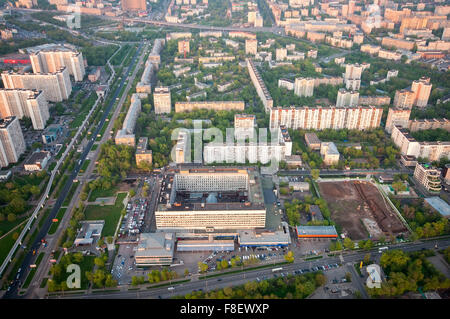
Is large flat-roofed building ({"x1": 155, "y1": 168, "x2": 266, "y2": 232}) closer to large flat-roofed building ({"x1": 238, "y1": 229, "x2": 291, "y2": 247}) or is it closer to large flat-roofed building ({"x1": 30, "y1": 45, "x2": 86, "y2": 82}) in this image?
large flat-roofed building ({"x1": 238, "y1": 229, "x2": 291, "y2": 247})

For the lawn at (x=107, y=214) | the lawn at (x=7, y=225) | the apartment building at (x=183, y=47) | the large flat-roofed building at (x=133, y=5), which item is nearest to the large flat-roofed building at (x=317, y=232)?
the lawn at (x=107, y=214)

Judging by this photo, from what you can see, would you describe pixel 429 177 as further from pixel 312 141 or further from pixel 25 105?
pixel 25 105

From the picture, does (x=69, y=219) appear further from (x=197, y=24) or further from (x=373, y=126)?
(x=197, y=24)

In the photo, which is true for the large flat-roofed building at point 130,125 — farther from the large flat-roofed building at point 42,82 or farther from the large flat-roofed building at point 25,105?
the large flat-roofed building at point 42,82

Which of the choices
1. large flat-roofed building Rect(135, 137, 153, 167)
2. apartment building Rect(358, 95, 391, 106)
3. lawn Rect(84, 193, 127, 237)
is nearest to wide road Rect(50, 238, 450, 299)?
lawn Rect(84, 193, 127, 237)

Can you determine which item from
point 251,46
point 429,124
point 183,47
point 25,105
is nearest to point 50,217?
point 25,105

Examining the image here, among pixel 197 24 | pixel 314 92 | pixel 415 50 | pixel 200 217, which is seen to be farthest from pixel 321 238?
pixel 197 24
